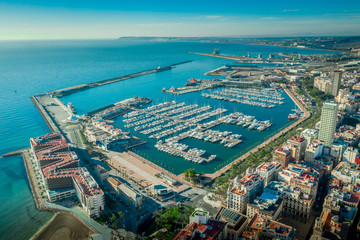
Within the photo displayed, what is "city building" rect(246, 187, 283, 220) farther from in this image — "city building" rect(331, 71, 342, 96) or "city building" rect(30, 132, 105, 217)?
"city building" rect(331, 71, 342, 96)

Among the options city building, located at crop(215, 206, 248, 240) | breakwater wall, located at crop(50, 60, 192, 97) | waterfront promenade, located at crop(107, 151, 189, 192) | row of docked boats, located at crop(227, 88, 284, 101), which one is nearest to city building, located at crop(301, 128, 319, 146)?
waterfront promenade, located at crop(107, 151, 189, 192)

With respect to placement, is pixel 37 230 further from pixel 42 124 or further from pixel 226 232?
pixel 42 124

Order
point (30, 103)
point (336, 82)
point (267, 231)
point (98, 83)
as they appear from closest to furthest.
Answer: point (267, 231) < point (30, 103) < point (336, 82) < point (98, 83)

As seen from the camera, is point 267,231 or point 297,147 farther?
point 297,147

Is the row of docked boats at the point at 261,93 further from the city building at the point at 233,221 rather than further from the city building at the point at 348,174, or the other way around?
the city building at the point at 233,221

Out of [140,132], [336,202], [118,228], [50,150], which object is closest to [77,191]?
[118,228]

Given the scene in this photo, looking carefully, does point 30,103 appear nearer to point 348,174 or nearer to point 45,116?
point 45,116

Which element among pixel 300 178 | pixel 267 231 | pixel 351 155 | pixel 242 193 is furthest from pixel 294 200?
pixel 351 155

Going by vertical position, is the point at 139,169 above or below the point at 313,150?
below
